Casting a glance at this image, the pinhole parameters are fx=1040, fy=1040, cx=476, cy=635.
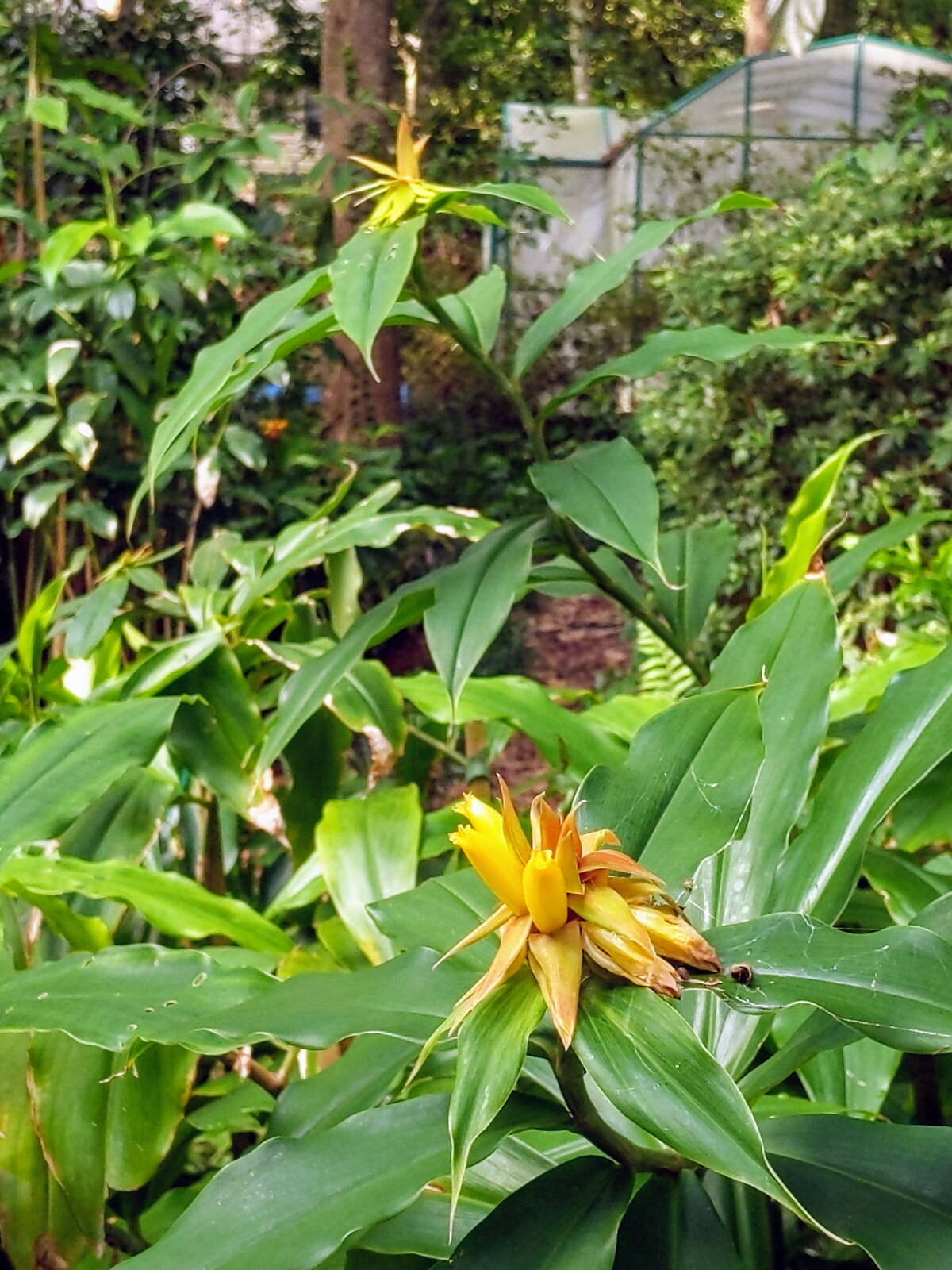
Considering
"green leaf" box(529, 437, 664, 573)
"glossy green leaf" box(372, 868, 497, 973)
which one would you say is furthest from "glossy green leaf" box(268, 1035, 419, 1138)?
"green leaf" box(529, 437, 664, 573)

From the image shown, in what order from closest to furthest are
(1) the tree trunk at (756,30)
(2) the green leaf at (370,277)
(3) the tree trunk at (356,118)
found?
(2) the green leaf at (370,277)
(3) the tree trunk at (356,118)
(1) the tree trunk at (756,30)

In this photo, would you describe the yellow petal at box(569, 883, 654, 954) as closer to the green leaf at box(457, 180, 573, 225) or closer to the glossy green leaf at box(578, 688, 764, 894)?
the glossy green leaf at box(578, 688, 764, 894)

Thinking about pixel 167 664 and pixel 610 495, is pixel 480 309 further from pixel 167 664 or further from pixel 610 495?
pixel 167 664

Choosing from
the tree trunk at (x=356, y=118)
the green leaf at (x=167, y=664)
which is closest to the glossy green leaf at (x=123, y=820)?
the green leaf at (x=167, y=664)

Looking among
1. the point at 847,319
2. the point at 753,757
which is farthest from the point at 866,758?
the point at 847,319

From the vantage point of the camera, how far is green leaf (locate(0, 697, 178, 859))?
0.64 m

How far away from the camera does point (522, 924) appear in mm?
305

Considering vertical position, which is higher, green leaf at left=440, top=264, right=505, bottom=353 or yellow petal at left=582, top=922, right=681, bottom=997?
green leaf at left=440, top=264, right=505, bottom=353

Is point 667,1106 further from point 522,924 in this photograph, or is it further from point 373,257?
point 373,257

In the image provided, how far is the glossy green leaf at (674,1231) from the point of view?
0.36 metres

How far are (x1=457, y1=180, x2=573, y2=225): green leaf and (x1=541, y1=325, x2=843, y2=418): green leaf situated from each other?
4.0 inches

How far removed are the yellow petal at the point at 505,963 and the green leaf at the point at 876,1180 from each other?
168mm

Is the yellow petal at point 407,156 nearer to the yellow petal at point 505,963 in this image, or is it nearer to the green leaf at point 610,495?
the green leaf at point 610,495

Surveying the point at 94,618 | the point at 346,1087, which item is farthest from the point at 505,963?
the point at 94,618
